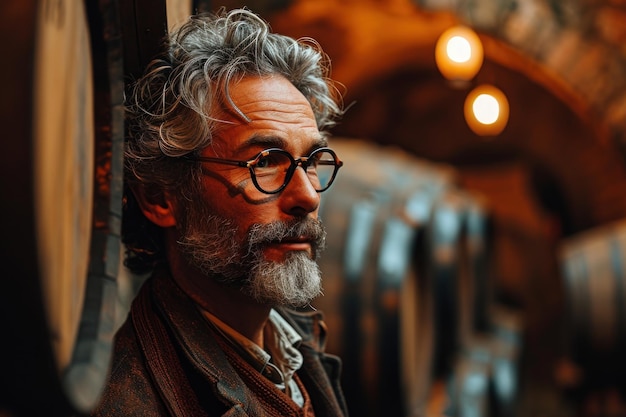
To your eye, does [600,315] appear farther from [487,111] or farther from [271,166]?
[271,166]

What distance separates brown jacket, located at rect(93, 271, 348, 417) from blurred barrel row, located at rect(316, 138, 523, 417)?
5.82ft

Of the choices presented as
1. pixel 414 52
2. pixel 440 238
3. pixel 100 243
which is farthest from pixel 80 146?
pixel 414 52

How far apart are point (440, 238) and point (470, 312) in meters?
0.80

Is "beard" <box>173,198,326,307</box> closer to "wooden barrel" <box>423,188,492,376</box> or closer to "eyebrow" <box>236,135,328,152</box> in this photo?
"eyebrow" <box>236,135,328,152</box>

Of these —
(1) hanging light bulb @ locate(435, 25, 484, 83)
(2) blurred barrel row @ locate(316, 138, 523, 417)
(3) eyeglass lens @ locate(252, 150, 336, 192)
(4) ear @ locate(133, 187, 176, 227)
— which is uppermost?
(1) hanging light bulb @ locate(435, 25, 484, 83)

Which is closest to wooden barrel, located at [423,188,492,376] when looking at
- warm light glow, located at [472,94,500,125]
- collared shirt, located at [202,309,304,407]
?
warm light glow, located at [472,94,500,125]

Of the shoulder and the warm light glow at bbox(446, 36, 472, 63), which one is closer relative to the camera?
the shoulder

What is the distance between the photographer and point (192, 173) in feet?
4.82

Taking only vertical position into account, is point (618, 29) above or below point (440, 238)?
above

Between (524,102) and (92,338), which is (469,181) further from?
(92,338)

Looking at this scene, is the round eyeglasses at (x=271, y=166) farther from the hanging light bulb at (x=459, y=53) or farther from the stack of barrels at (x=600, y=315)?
the hanging light bulb at (x=459, y=53)

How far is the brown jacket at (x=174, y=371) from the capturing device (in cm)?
132

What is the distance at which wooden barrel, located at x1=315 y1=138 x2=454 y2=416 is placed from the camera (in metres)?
3.22

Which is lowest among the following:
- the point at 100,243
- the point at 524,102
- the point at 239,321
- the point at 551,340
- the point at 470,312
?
the point at 551,340
